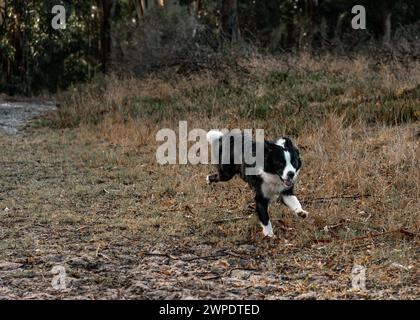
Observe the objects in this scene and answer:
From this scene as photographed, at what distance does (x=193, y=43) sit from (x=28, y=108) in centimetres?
543

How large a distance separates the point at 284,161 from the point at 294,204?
1.81 ft

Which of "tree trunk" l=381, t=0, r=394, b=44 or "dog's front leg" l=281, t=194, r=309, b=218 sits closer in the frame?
"dog's front leg" l=281, t=194, r=309, b=218

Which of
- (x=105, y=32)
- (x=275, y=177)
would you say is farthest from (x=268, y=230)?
(x=105, y=32)

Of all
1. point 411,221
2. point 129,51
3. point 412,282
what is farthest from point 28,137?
point 412,282

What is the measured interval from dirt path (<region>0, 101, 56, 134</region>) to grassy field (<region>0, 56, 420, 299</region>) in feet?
5.30

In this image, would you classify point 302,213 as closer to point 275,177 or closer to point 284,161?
point 275,177

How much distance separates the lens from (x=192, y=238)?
21.1 ft

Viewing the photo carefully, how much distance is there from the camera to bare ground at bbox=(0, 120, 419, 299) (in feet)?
16.6

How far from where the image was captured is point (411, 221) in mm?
6445

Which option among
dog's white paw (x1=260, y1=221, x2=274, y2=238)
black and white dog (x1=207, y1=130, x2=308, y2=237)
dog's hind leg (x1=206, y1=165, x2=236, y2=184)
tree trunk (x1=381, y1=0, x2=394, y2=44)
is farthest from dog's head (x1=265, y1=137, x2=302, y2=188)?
tree trunk (x1=381, y1=0, x2=394, y2=44)

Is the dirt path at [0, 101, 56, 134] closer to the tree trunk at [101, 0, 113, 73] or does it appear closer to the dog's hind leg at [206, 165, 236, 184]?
the tree trunk at [101, 0, 113, 73]

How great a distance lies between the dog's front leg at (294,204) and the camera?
6500 millimetres
